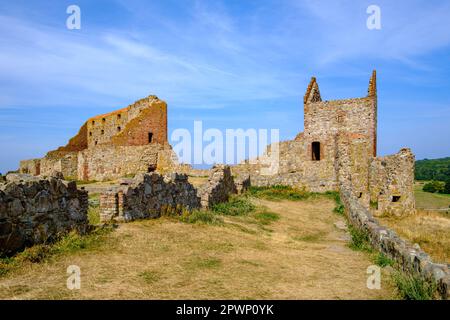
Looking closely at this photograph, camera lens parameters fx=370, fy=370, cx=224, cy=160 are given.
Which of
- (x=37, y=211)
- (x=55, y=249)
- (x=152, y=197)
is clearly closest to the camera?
(x=55, y=249)

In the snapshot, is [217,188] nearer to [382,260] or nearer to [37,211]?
[382,260]

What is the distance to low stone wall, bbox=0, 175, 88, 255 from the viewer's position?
6.05 meters

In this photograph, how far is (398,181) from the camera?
20281 mm

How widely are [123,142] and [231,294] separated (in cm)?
2749

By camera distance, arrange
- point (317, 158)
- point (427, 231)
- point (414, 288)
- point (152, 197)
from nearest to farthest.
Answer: point (414, 288)
point (152, 197)
point (427, 231)
point (317, 158)

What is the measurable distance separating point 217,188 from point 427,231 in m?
9.25

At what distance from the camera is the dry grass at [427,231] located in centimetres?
1162

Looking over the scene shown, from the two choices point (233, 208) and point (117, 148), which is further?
point (117, 148)

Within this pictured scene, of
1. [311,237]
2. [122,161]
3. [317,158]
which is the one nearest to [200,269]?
[311,237]

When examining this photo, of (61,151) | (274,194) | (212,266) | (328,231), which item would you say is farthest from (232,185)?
(61,151)

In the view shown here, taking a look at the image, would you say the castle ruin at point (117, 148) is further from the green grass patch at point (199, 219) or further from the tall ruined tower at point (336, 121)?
the green grass patch at point (199, 219)

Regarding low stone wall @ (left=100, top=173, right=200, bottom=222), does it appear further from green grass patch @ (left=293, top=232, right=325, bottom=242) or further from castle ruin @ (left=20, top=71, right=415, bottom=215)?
castle ruin @ (left=20, top=71, right=415, bottom=215)

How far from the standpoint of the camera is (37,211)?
6.69 m
